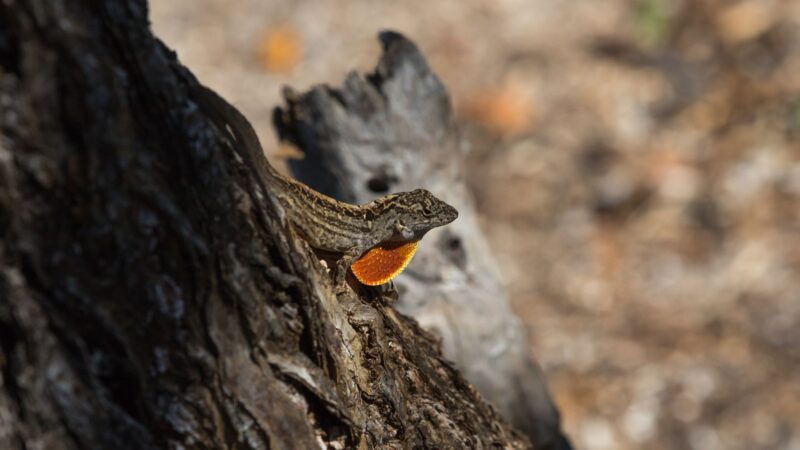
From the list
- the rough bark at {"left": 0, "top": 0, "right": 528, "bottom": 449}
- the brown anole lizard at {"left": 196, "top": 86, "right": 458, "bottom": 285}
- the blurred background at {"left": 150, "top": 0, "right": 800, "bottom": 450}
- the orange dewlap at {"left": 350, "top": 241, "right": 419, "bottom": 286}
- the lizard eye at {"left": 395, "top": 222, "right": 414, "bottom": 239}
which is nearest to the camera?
the rough bark at {"left": 0, "top": 0, "right": 528, "bottom": 449}

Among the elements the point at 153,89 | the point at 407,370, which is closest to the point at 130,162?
the point at 153,89

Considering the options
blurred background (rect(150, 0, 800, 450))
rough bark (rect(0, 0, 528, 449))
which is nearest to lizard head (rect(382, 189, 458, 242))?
rough bark (rect(0, 0, 528, 449))

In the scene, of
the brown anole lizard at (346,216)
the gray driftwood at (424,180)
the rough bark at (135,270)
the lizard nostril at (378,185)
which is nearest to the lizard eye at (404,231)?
the brown anole lizard at (346,216)

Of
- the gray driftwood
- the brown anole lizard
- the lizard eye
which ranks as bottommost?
the brown anole lizard

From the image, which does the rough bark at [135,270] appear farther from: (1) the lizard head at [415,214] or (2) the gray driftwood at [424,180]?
(2) the gray driftwood at [424,180]

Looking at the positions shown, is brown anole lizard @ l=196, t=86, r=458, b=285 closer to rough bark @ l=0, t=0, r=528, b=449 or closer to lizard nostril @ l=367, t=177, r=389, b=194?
rough bark @ l=0, t=0, r=528, b=449

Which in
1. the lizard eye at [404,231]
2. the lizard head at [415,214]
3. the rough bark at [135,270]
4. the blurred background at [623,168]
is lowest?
the rough bark at [135,270]

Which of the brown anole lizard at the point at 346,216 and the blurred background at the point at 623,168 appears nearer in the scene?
the brown anole lizard at the point at 346,216
